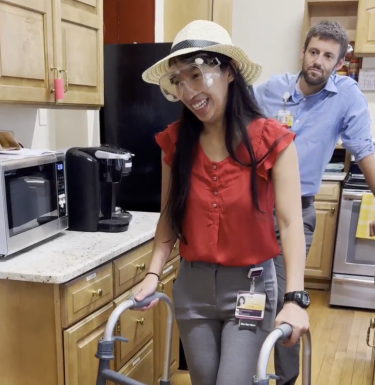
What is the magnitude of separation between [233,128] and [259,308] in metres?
0.49

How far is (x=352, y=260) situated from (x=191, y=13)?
2044mm

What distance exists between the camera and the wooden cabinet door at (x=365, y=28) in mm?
3402

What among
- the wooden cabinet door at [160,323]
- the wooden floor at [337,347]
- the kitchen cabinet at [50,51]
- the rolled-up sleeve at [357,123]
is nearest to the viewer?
the kitchen cabinet at [50,51]

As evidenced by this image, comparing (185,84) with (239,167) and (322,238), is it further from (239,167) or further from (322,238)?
(322,238)

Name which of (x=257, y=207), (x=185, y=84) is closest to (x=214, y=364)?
(x=257, y=207)

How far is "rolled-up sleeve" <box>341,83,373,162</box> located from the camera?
1935 mm

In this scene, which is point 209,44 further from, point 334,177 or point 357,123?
point 334,177

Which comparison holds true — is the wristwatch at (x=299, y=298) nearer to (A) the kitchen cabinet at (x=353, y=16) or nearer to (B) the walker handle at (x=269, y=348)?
(B) the walker handle at (x=269, y=348)

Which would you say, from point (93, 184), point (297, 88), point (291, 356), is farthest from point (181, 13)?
point (291, 356)

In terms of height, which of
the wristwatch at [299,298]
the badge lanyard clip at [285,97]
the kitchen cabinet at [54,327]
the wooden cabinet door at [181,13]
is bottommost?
the kitchen cabinet at [54,327]

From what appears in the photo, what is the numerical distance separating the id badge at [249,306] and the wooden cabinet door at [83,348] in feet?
1.93

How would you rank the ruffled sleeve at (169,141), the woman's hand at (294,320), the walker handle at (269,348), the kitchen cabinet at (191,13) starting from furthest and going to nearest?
1. the kitchen cabinet at (191,13)
2. the ruffled sleeve at (169,141)
3. the woman's hand at (294,320)
4. the walker handle at (269,348)

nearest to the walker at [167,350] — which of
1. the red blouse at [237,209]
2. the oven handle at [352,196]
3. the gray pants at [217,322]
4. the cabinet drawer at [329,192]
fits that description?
the gray pants at [217,322]

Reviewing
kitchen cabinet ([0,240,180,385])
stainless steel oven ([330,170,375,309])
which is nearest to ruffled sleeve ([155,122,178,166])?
kitchen cabinet ([0,240,180,385])
